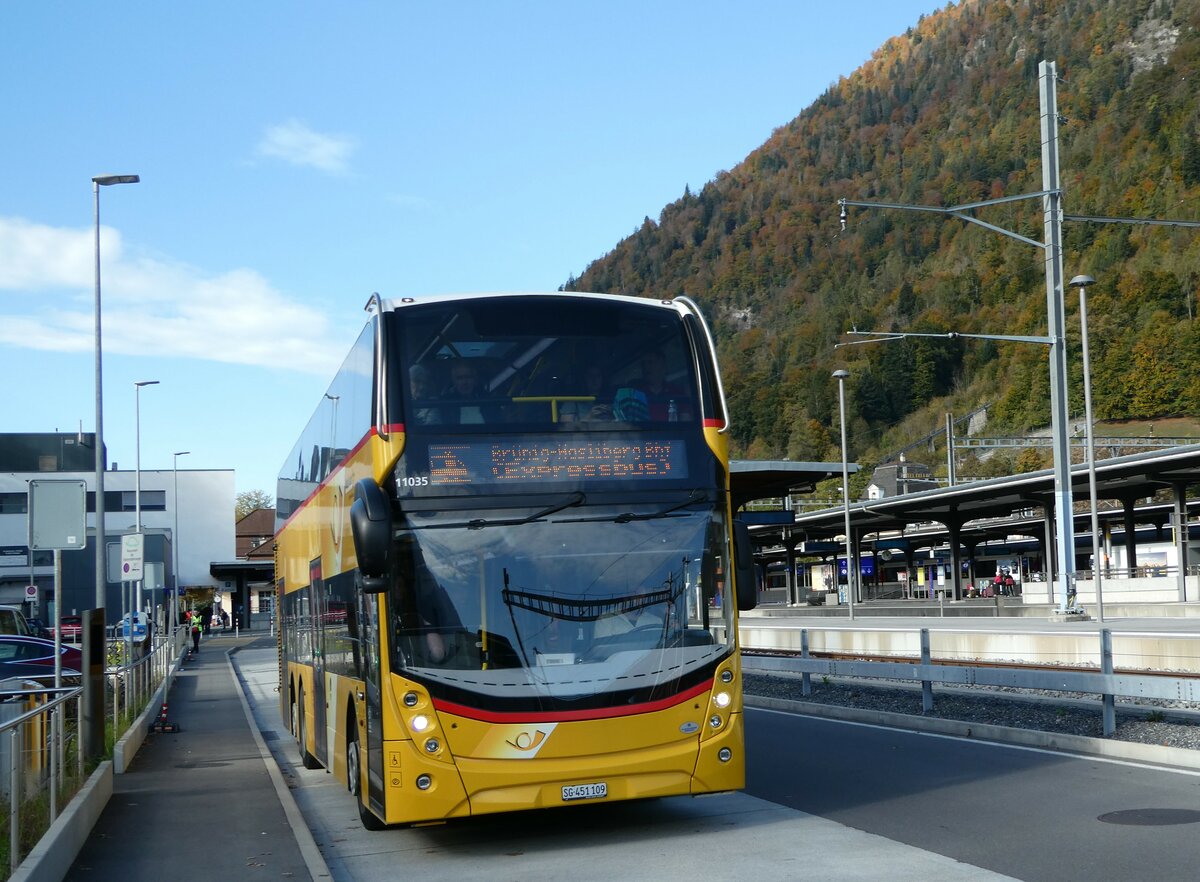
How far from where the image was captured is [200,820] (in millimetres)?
12867

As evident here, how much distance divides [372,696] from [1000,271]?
458ft

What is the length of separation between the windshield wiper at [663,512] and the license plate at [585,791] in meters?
1.81

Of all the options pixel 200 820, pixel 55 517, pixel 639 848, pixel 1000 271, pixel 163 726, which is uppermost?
pixel 1000 271

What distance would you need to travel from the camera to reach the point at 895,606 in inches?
2445

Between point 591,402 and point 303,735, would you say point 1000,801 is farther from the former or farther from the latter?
point 303,735

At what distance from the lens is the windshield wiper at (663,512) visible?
10.3m

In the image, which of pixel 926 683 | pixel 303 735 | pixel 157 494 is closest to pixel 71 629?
pixel 157 494

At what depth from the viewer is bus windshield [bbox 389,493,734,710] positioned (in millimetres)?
9945

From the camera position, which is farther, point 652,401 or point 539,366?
point 652,401

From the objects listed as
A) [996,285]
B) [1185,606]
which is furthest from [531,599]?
[996,285]

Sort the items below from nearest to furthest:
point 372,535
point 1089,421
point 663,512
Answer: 1. point 372,535
2. point 663,512
3. point 1089,421

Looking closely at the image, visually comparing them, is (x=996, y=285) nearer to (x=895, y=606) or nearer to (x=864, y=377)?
(x=864, y=377)

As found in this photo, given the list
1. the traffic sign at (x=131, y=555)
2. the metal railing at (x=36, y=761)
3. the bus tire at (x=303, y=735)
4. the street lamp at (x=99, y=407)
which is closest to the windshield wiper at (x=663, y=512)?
the metal railing at (x=36, y=761)

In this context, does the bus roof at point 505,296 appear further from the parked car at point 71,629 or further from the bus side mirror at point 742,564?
the parked car at point 71,629
